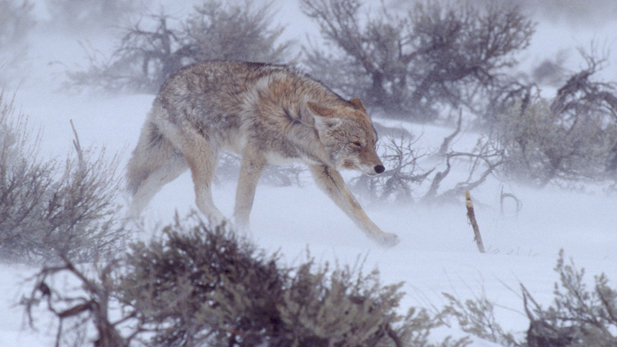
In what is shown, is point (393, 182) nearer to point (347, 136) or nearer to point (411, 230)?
point (411, 230)

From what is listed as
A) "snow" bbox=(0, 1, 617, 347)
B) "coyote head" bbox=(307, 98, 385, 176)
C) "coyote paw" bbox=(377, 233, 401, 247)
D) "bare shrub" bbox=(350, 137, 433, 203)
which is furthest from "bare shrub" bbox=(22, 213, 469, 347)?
"bare shrub" bbox=(350, 137, 433, 203)

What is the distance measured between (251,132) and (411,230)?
272cm

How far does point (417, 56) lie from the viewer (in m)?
13.8

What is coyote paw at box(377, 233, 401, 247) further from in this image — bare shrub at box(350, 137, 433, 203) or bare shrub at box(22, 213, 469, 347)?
bare shrub at box(22, 213, 469, 347)

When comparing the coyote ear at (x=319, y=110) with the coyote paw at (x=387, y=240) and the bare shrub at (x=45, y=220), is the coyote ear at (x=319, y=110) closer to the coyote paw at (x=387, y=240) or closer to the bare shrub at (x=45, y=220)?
the coyote paw at (x=387, y=240)

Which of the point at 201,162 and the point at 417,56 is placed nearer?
the point at 201,162

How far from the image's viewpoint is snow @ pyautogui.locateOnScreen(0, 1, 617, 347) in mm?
3275

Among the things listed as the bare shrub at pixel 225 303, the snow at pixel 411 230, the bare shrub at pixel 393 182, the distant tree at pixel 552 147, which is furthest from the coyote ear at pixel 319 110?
the distant tree at pixel 552 147

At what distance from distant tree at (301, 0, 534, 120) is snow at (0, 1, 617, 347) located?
110cm

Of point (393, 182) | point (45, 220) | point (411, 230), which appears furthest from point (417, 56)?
point (45, 220)

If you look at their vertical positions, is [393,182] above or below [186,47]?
below

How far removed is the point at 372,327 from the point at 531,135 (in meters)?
8.76

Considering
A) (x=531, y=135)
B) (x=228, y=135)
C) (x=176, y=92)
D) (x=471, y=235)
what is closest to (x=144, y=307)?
(x=228, y=135)

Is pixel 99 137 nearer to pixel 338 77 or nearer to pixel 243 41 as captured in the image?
pixel 243 41
